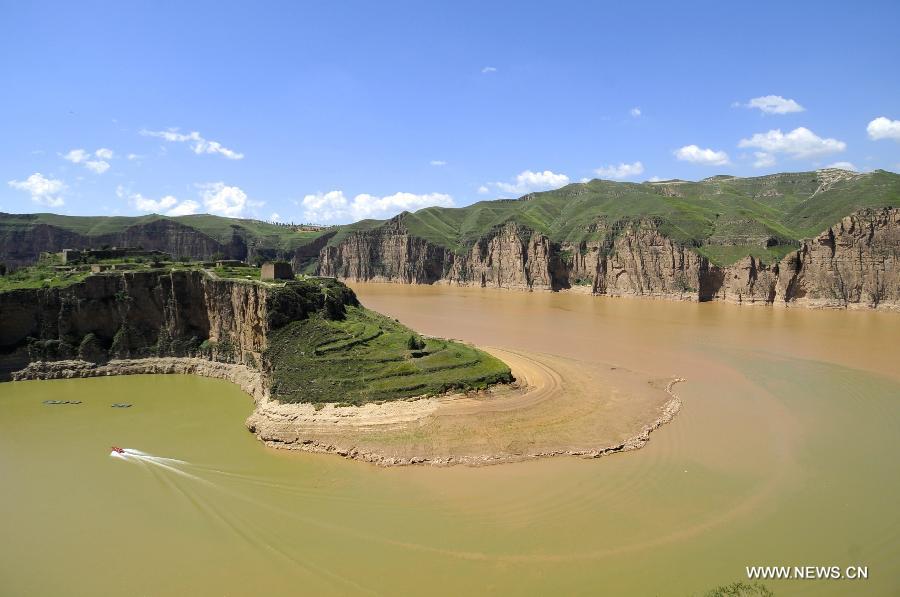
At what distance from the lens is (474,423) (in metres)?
29.8

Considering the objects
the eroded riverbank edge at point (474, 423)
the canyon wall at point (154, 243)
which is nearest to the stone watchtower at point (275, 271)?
the eroded riverbank edge at point (474, 423)

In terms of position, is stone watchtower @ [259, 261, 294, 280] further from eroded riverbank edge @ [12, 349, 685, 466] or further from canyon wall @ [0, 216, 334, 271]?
canyon wall @ [0, 216, 334, 271]

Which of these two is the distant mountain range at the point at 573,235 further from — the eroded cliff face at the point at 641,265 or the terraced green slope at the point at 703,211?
the terraced green slope at the point at 703,211

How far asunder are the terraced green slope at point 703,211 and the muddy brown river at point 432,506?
63.3 m

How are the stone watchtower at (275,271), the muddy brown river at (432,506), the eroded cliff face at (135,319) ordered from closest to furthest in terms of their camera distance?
1. the muddy brown river at (432,506)
2. the eroded cliff face at (135,319)
3. the stone watchtower at (275,271)

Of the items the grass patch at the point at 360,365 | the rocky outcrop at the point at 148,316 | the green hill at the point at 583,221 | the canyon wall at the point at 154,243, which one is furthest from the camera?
the canyon wall at the point at 154,243

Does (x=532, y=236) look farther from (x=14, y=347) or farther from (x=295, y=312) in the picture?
Result: (x=14, y=347)

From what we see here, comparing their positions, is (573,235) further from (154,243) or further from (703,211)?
(154,243)

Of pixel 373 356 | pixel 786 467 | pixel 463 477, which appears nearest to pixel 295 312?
pixel 373 356

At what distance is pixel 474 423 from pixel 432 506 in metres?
8.26

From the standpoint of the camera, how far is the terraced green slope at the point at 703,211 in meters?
91.4

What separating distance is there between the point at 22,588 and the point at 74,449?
476 inches

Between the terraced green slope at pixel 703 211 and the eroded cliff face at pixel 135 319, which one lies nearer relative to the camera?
the eroded cliff face at pixel 135 319

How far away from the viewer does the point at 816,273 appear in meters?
81.4
